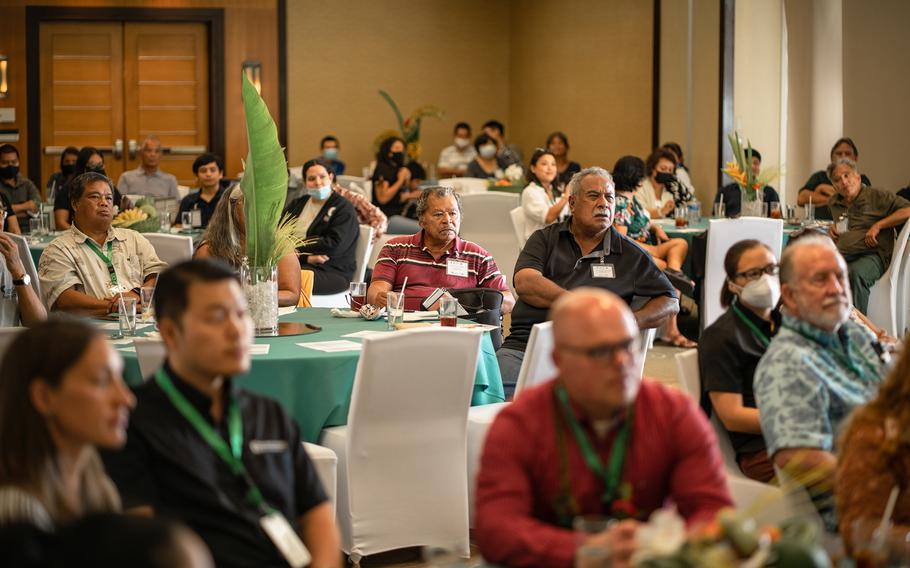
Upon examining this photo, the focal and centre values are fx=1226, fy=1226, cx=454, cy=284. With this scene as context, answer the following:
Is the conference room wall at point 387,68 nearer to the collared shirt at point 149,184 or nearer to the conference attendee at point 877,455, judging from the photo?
the collared shirt at point 149,184

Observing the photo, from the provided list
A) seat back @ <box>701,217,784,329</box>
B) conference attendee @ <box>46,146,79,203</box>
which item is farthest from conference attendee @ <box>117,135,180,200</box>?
seat back @ <box>701,217,784,329</box>

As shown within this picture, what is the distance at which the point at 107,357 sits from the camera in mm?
2080

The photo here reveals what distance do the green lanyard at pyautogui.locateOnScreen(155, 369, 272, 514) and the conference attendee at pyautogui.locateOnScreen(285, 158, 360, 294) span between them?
5.41 meters

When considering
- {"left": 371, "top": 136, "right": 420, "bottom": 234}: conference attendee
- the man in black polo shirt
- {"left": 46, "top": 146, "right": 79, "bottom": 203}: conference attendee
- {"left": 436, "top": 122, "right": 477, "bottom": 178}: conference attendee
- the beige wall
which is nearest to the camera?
the man in black polo shirt

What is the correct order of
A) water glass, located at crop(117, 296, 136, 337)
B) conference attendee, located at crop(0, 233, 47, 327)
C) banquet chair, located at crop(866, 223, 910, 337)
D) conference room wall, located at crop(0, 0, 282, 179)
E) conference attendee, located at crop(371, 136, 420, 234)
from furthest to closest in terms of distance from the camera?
conference room wall, located at crop(0, 0, 282, 179) → conference attendee, located at crop(371, 136, 420, 234) → banquet chair, located at crop(866, 223, 910, 337) → conference attendee, located at crop(0, 233, 47, 327) → water glass, located at crop(117, 296, 136, 337)

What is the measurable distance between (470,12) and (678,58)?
4.77 metres

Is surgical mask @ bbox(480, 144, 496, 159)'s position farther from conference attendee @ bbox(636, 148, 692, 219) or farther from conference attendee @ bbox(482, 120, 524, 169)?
conference attendee @ bbox(636, 148, 692, 219)

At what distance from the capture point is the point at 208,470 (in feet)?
7.90

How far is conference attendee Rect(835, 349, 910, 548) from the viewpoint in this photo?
8.61ft

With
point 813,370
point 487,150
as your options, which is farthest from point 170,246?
point 487,150

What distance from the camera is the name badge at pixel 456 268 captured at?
572 centimetres

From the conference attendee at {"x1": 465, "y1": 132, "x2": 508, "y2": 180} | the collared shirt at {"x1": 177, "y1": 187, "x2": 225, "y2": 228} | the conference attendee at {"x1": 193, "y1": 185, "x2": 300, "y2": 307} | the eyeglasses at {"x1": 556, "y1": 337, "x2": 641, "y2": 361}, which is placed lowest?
the eyeglasses at {"x1": 556, "y1": 337, "x2": 641, "y2": 361}

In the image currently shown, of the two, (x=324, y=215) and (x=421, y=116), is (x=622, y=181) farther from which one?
(x=421, y=116)

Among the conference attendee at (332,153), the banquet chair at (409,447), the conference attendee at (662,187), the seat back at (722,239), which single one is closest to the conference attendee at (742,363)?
the banquet chair at (409,447)
